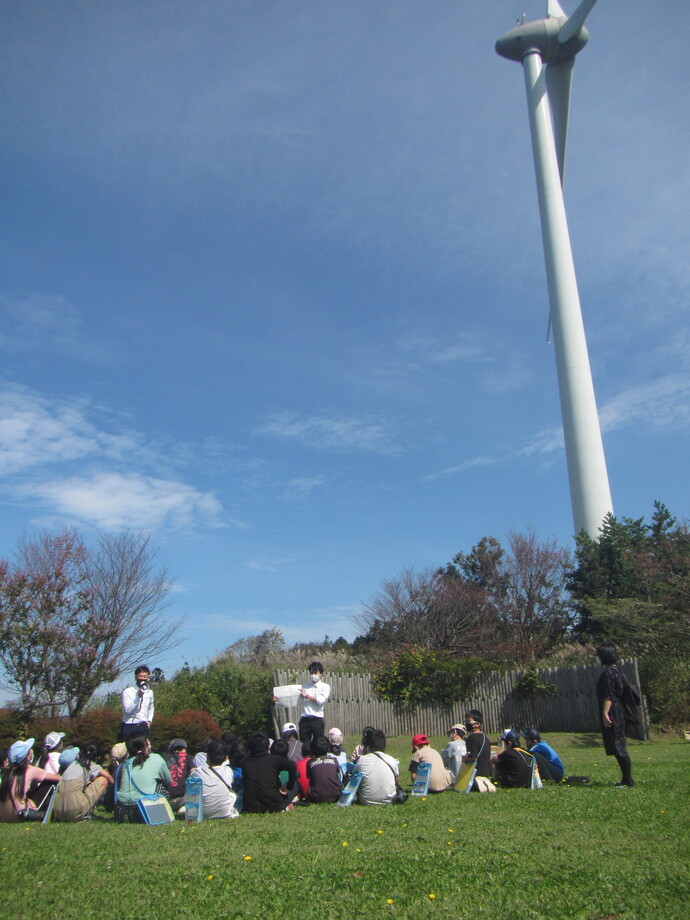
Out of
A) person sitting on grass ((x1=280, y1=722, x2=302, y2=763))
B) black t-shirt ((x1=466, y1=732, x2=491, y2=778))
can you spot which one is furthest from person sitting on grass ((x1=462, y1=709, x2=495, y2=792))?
person sitting on grass ((x1=280, y1=722, x2=302, y2=763))

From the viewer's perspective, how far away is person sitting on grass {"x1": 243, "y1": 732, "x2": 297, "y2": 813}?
287 inches

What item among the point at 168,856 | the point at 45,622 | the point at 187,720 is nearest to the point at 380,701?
the point at 187,720

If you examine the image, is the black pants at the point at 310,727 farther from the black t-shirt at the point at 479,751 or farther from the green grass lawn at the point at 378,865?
the green grass lawn at the point at 378,865

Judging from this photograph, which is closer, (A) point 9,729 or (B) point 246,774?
(B) point 246,774

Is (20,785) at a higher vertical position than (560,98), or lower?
lower

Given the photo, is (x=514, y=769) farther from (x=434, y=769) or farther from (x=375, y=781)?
(x=375, y=781)

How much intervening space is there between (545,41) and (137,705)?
1788 inches

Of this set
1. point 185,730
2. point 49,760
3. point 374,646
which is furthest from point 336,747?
point 374,646

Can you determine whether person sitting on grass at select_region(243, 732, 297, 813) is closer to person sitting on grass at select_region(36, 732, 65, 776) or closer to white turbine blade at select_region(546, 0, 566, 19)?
person sitting on grass at select_region(36, 732, 65, 776)

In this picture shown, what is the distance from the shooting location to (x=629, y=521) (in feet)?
105

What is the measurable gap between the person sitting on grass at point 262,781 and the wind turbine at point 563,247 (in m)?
29.7

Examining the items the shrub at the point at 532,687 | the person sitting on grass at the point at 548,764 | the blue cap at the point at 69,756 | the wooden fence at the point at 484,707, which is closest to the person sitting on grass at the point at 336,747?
the person sitting on grass at the point at 548,764

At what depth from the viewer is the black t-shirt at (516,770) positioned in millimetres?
8453

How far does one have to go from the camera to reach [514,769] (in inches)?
334
